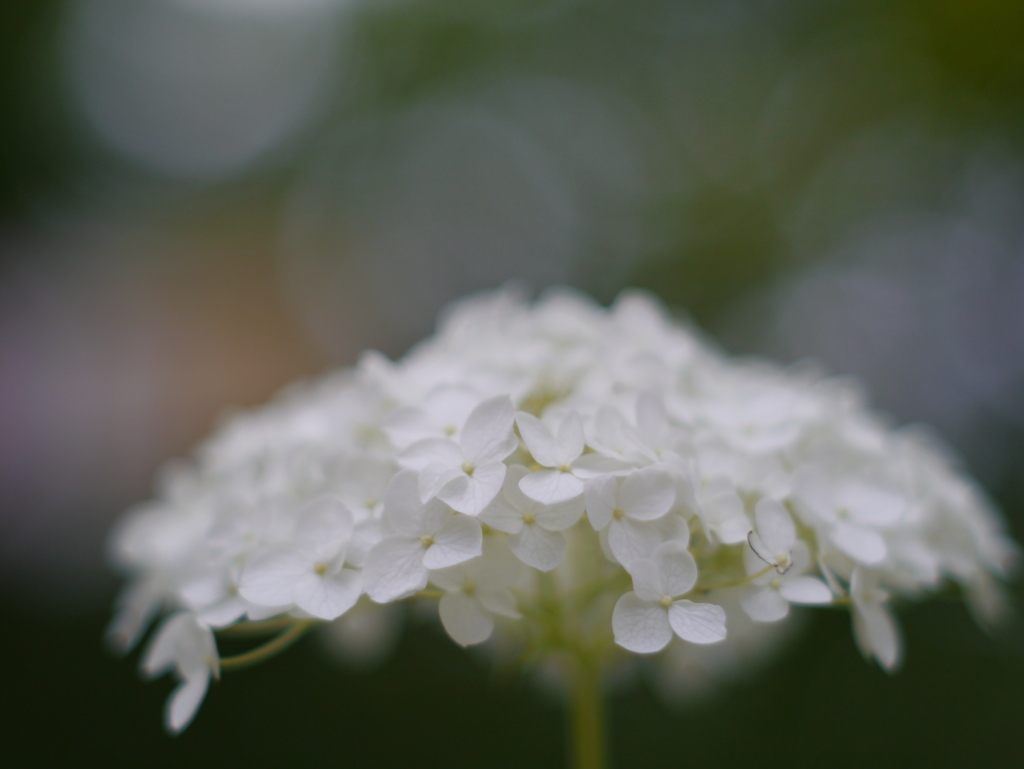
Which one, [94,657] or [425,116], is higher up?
[425,116]

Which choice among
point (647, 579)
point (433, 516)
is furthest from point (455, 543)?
point (647, 579)

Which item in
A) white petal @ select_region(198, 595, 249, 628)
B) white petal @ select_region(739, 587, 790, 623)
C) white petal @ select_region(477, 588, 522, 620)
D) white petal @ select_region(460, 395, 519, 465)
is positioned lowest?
white petal @ select_region(739, 587, 790, 623)

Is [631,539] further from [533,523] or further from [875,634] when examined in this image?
[875,634]

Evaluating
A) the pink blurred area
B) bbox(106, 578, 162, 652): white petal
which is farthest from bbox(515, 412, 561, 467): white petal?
the pink blurred area

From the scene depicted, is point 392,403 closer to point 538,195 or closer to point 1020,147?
point 1020,147

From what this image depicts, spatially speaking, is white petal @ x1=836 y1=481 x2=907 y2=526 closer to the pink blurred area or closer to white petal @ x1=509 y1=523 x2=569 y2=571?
white petal @ x1=509 y1=523 x2=569 y2=571

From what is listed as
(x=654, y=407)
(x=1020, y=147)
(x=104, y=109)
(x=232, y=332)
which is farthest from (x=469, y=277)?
(x=654, y=407)
